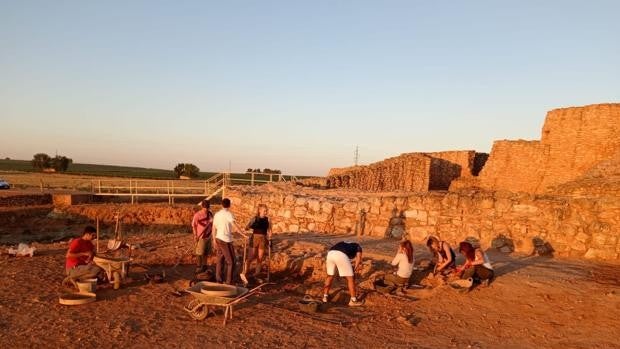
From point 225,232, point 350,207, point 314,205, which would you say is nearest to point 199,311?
point 225,232

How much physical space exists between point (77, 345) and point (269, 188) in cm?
1544

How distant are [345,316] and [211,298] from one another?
7.71 feet

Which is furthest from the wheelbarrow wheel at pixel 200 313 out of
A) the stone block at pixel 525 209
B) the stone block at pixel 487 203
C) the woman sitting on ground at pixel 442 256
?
the stone block at pixel 525 209

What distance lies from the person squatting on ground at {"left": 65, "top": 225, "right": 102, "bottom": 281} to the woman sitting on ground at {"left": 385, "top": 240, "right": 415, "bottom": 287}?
5.82 meters

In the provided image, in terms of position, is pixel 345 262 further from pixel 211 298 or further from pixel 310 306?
pixel 211 298

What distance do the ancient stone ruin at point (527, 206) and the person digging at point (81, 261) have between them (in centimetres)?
698

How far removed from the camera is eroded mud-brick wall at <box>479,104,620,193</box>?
62.0ft

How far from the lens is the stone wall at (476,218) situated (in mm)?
10648

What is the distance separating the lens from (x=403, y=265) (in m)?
8.75

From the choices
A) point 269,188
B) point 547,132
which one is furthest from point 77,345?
point 547,132

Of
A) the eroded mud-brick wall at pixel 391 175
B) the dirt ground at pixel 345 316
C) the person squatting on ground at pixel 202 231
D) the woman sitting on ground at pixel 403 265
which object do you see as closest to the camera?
the dirt ground at pixel 345 316

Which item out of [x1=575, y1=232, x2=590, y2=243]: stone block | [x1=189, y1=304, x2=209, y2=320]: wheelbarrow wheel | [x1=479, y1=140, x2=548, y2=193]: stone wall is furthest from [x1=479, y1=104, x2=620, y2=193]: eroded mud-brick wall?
[x1=189, y1=304, x2=209, y2=320]: wheelbarrow wheel

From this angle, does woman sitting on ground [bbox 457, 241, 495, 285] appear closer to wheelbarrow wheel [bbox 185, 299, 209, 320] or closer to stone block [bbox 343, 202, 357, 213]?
wheelbarrow wheel [bbox 185, 299, 209, 320]

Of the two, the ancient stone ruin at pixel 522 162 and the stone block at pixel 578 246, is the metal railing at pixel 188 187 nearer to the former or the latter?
the ancient stone ruin at pixel 522 162
